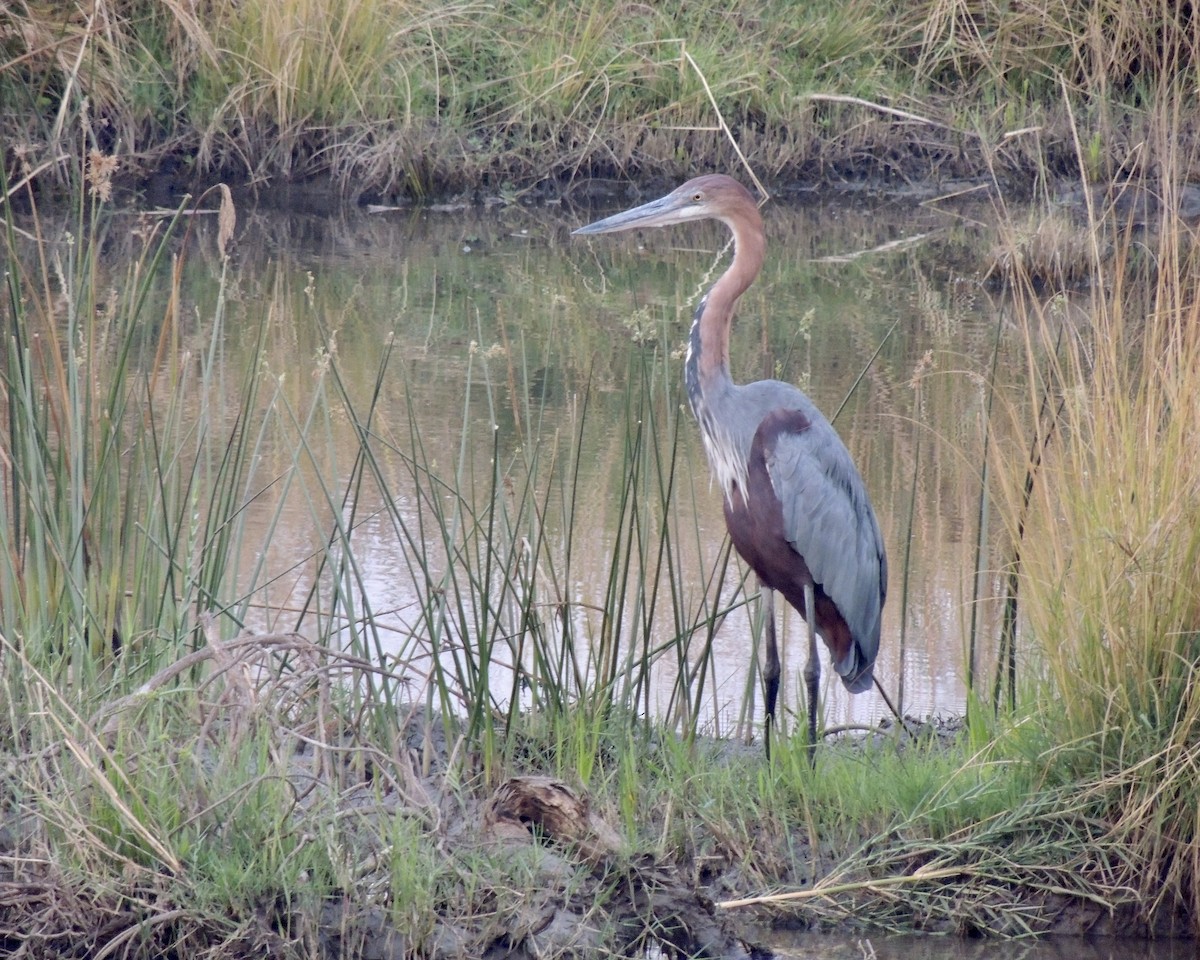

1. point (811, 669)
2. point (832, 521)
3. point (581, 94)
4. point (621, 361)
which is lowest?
point (621, 361)

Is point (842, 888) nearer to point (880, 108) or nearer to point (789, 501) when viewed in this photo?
point (789, 501)

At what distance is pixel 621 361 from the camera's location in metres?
8.12

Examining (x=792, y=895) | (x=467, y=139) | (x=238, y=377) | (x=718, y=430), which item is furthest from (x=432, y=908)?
(x=467, y=139)

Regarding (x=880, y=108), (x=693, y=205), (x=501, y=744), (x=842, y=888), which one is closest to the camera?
(x=842, y=888)

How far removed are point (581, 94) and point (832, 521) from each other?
8.68 meters

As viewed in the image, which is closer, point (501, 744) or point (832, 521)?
point (501, 744)

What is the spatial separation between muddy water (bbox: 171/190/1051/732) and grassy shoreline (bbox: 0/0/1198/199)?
1.68 ft

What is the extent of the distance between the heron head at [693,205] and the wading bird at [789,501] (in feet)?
0.15

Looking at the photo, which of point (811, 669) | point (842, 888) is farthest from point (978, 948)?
point (811, 669)

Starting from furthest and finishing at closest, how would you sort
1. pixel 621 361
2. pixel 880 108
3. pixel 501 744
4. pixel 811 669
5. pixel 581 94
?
pixel 880 108, pixel 581 94, pixel 621 361, pixel 811 669, pixel 501 744

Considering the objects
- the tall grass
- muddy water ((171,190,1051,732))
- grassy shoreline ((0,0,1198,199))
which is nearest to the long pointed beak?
muddy water ((171,190,1051,732))

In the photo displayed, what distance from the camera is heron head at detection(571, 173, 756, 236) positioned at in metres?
4.39

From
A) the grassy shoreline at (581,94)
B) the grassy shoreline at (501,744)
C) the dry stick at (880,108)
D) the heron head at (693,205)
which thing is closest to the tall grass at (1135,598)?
the grassy shoreline at (501,744)

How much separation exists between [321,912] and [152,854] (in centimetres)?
29
